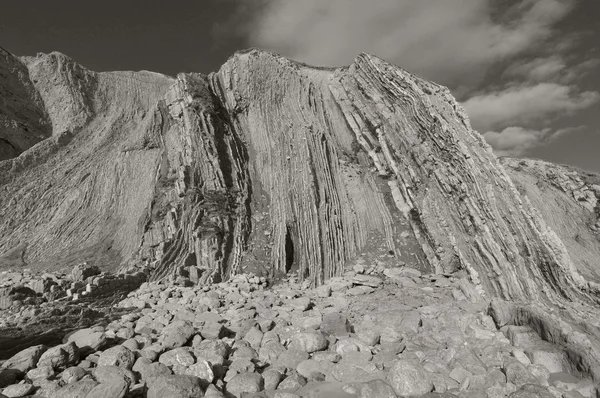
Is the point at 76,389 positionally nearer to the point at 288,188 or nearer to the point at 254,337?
the point at 254,337

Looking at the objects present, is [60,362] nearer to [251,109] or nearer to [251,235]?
[251,235]

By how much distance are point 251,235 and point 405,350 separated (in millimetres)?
10032

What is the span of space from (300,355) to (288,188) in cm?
1129

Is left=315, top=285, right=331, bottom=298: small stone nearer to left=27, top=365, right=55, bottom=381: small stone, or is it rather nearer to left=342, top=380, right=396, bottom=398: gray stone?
left=342, top=380, right=396, bottom=398: gray stone

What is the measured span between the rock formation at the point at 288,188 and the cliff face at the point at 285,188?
0.07 metres

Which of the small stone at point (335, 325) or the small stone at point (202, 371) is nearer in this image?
the small stone at point (202, 371)

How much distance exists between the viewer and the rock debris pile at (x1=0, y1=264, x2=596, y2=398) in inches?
235

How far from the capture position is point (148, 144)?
1984cm

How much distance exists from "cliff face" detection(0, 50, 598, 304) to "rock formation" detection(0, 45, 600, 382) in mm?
69

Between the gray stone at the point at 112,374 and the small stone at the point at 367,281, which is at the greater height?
the small stone at the point at 367,281

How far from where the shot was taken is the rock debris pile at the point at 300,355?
5.96 m

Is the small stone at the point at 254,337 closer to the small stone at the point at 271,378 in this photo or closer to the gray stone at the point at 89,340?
the small stone at the point at 271,378

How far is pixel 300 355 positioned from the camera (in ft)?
24.6

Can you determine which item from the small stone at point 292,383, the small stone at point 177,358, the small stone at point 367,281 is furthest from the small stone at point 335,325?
the small stone at point 367,281
